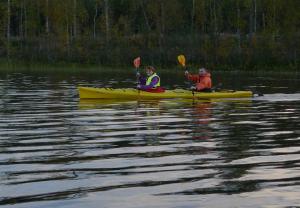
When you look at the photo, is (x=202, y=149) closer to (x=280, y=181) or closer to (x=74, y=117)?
(x=280, y=181)

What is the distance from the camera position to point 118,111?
1956cm

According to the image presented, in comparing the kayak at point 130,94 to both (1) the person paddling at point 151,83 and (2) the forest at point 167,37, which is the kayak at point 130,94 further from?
(2) the forest at point 167,37

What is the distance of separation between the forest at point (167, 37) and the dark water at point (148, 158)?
107 ft

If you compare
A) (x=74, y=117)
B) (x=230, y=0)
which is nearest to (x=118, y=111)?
(x=74, y=117)

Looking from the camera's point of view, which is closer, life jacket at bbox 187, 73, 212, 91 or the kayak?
the kayak

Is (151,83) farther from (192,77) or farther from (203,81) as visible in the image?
(203,81)

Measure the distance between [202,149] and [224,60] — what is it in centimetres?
4144

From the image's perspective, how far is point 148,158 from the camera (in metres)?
10.6

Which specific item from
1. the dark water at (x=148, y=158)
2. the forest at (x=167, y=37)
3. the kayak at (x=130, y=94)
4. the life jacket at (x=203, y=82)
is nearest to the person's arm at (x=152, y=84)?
the kayak at (x=130, y=94)

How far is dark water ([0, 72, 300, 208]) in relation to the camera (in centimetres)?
793

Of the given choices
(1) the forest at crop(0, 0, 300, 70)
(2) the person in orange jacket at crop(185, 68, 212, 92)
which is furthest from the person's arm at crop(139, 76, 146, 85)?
(1) the forest at crop(0, 0, 300, 70)

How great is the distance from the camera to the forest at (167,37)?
52.1 m

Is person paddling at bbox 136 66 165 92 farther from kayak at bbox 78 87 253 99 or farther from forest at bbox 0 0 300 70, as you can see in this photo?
forest at bbox 0 0 300 70

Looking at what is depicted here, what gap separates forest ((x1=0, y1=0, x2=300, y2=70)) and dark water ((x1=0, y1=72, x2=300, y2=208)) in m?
32.8
